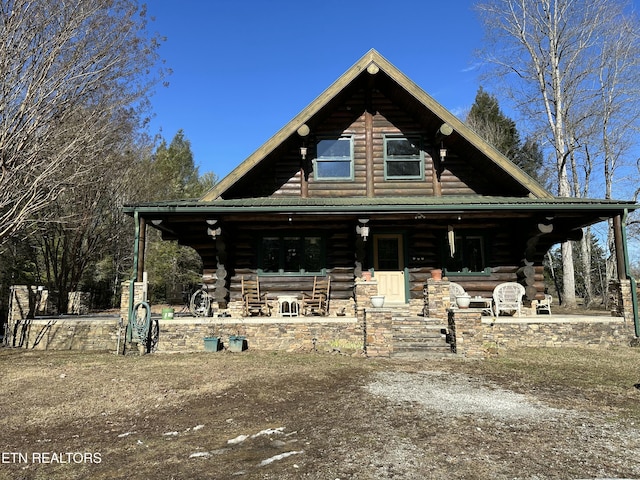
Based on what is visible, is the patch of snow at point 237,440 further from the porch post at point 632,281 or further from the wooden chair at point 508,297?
the porch post at point 632,281

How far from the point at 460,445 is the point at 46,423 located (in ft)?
15.9

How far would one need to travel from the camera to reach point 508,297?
463 inches

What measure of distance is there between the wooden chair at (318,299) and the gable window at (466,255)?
3.86m

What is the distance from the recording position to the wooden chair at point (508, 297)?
1159cm

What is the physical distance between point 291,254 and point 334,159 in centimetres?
339

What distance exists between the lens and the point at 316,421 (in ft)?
16.2

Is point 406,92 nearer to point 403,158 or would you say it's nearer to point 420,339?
point 403,158

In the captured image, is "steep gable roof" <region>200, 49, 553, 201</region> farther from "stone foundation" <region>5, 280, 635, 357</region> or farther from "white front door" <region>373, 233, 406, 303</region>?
"stone foundation" <region>5, 280, 635, 357</region>

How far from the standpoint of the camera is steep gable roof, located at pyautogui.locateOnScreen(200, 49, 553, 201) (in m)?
12.2

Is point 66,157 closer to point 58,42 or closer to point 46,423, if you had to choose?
point 58,42

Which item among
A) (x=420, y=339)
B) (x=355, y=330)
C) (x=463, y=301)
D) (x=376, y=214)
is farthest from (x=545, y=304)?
(x=355, y=330)

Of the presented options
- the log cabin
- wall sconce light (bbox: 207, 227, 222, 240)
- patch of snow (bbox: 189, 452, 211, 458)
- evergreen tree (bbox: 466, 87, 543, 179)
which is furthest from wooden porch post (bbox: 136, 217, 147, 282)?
evergreen tree (bbox: 466, 87, 543, 179)

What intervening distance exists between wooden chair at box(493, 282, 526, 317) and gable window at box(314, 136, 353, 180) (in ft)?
18.5

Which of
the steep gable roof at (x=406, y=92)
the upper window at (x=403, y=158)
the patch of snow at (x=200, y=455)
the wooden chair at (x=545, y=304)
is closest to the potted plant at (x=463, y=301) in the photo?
the wooden chair at (x=545, y=304)
